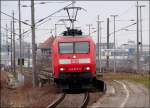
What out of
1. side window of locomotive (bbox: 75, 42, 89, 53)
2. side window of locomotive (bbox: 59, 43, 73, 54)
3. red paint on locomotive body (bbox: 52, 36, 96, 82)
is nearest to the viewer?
red paint on locomotive body (bbox: 52, 36, 96, 82)

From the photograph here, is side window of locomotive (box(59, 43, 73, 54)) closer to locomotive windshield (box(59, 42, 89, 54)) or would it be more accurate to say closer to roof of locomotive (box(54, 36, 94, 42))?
locomotive windshield (box(59, 42, 89, 54))

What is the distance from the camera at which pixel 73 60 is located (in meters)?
25.6

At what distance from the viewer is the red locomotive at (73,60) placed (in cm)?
2548

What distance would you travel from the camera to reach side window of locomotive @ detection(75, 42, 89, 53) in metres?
26.0

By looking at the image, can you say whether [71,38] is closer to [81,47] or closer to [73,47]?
[73,47]

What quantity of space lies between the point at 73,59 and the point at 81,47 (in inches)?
35.2

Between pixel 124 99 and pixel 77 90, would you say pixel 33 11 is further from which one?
pixel 124 99

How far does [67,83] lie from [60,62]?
4.68 feet

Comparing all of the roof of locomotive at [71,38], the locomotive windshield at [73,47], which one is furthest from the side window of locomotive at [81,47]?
the roof of locomotive at [71,38]

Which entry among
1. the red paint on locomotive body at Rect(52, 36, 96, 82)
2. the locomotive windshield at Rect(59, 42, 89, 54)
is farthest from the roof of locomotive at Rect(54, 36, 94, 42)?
the locomotive windshield at Rect(59, 42, 89, 54)

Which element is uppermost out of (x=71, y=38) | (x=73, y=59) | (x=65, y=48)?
(x=71, y=38)

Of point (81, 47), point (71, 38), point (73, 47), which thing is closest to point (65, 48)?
point (73, 47)

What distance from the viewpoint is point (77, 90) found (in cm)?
2823

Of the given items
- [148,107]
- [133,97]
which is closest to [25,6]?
[133,97]
